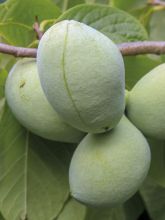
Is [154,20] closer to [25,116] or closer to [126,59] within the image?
[126,59]

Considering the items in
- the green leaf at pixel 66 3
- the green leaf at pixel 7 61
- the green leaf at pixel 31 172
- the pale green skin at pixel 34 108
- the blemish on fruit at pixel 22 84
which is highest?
the blemish on fruit at pixel 22 84

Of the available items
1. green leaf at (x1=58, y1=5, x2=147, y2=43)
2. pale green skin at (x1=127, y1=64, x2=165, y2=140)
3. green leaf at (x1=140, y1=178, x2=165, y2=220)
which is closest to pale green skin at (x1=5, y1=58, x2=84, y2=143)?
pale green skin at (x1=127, y1=64, x2=165, y2=140)

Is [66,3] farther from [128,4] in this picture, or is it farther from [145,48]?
[145,48]

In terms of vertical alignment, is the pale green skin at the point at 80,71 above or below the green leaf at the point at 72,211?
above

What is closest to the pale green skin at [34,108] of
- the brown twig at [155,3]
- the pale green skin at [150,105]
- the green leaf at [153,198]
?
the pale green skin at [150,105]

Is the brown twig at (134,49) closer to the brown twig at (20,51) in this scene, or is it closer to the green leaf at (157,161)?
the brown twig at (20,51)

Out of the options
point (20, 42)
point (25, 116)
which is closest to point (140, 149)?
point (25, 116)

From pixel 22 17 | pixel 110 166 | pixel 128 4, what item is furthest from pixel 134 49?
pixel 128 4
